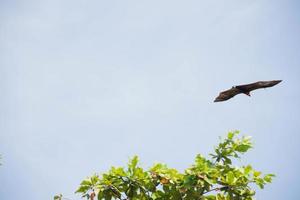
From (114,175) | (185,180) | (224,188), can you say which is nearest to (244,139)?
(224,188)

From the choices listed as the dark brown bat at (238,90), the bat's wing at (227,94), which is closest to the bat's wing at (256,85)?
the dark brown bat at (238,90)

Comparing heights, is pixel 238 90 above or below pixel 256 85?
above

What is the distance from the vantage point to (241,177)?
9469 millimetres

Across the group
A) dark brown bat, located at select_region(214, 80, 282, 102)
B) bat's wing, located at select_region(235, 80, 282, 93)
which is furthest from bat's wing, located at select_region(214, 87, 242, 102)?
bat's wing, located at select_region(235, 80, 282, 93)

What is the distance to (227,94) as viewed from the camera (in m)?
9.04

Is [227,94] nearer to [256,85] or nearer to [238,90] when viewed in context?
[238,90]

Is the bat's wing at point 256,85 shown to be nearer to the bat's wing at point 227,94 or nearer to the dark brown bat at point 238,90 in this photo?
the dark brown bat at point 238,90

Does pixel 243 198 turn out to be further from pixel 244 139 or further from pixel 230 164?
pixel 244 139

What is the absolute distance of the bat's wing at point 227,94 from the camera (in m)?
9.00

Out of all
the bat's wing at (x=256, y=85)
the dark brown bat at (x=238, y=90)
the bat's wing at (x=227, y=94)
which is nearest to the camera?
the bat's wing at (x=256, y=85)

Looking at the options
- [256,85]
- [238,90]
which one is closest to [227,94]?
[238,90]

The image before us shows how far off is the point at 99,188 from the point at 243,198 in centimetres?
389

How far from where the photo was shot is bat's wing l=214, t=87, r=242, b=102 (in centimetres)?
900

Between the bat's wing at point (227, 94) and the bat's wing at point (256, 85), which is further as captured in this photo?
the bat's wing at point (227, 94)
